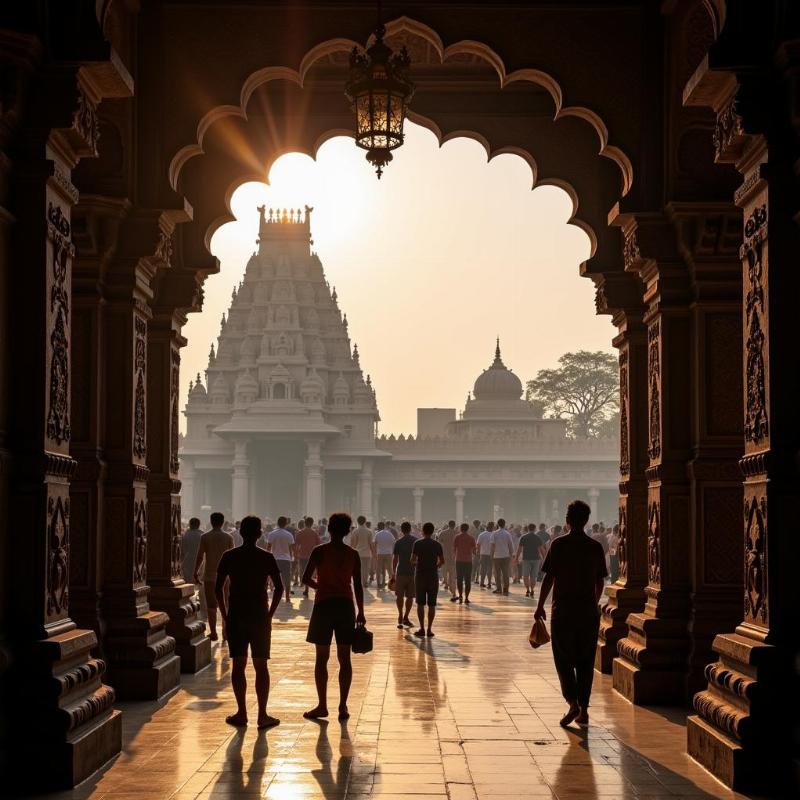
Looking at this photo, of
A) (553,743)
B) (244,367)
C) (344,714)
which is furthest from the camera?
(244,367)

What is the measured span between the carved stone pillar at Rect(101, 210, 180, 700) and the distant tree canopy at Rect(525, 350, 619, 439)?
74.5m

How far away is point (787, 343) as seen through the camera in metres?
6.28

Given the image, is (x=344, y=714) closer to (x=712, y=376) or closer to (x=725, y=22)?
(x=712, y=376)

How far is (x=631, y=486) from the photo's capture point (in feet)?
36.1

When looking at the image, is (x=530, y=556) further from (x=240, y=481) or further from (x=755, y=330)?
(x=240, y=481)

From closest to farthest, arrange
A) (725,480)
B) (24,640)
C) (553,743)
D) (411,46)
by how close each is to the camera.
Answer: (24,640)
(553,743)
(725,480)
(411,46)

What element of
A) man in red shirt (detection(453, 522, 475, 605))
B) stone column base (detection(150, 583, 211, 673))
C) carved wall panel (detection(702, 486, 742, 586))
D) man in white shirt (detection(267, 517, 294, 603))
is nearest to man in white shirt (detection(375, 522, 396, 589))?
man in red shirt (detection(453, 522, 475, 605))

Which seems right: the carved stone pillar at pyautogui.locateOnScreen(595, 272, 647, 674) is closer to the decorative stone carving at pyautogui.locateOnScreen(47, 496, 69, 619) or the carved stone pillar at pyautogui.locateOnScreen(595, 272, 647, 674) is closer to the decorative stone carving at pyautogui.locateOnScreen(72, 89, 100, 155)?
the decorative stone carving at pyautogui.locateOnScreen(72, 89, 100, 155)

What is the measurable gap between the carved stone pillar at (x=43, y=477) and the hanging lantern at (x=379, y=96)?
2.03 metres

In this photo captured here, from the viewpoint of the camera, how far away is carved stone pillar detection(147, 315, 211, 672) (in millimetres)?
10891

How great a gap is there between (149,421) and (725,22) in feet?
20.4

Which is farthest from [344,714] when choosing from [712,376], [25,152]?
[25,152]

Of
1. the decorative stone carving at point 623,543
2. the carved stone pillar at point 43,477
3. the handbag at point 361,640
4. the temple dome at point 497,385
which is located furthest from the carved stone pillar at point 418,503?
the carved stone pillar at point 43,477

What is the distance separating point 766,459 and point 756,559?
1.67ft
